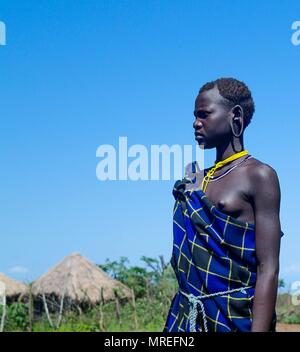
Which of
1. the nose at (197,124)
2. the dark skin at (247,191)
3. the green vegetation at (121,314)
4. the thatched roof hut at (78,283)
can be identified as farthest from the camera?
the thatched roof hut at (78,283)

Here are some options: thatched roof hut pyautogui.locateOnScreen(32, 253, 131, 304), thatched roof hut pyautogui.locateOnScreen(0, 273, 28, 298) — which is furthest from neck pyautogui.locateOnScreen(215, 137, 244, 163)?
thatched roof hut pyautogui.locateOnScreen(0, 273, 28, 298)

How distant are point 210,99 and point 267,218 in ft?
1.81

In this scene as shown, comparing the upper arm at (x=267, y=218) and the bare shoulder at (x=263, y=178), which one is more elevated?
the bare shoulder at (x=263, y=178)

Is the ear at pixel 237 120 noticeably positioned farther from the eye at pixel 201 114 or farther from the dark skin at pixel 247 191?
the eye at pixel 201 114

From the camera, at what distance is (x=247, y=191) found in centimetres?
243

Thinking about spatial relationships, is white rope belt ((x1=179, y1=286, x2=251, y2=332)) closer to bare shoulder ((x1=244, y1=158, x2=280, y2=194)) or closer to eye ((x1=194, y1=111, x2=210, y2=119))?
bare shoulder ((x1=244, y1=158, x2=280, y2=194))

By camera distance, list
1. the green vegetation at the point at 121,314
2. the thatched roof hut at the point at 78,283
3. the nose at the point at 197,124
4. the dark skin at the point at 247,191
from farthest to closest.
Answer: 1. the thatched roof hut at the point at 78,283
2. the green vegetation at the point at 121,314
3. the nose at the point at 197,124
4. the dark skin at the point at 247,191

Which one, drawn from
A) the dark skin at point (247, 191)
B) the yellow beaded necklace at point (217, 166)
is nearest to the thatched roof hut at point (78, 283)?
the yellow beaded necklace at point (217, 166)

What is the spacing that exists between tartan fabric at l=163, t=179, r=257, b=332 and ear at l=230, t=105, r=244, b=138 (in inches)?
11.9

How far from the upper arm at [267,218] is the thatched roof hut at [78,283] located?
244 inches

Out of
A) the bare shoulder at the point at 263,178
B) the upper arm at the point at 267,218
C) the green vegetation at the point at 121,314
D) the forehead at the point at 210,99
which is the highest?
the forehead at the point at 210,99

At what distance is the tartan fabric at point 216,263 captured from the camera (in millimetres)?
2406

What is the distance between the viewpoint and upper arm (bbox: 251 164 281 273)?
237 centimetres
